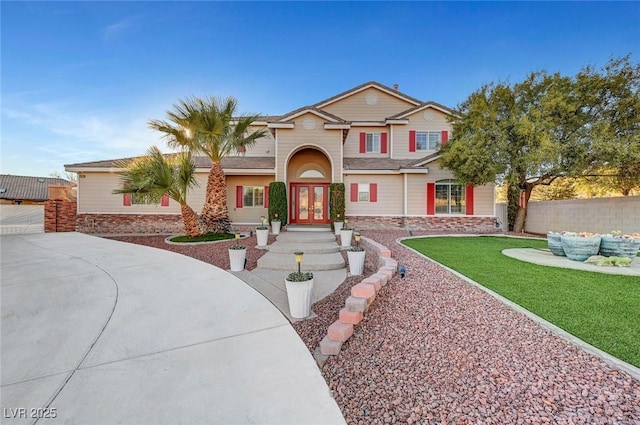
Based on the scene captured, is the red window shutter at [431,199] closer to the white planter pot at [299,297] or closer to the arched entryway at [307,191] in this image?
the arched entryway at [307,191]

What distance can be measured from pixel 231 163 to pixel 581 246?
605 inches

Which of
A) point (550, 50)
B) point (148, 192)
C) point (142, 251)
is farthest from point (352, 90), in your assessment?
point (142, 251)

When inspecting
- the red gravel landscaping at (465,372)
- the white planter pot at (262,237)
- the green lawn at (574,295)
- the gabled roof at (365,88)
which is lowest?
the red gravel landscaping at (465,372)

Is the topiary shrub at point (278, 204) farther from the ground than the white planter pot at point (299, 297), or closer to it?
farther from the ground

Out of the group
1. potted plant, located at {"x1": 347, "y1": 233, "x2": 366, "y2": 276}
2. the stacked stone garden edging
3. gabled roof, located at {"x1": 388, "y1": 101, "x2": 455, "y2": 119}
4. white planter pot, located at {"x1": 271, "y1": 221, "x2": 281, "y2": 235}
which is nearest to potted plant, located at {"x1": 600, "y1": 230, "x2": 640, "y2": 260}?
potted plant, located at {"x1": 347, "y1": 233, "x2": 366, "y2": 276}

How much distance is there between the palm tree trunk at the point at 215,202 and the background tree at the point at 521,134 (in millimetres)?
11070

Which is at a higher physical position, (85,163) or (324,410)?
(85,163)

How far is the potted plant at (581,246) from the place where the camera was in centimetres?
736

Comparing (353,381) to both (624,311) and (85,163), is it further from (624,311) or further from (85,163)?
(85,163)

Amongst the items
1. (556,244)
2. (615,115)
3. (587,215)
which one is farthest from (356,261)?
(615,115)

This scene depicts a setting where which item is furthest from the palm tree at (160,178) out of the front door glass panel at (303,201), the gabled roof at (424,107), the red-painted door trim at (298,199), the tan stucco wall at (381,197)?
the gabled roof at (424,107)

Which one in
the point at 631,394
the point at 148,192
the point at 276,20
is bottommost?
the point at 631,394

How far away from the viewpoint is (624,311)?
389cm

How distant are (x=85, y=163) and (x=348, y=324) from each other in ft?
59.2
